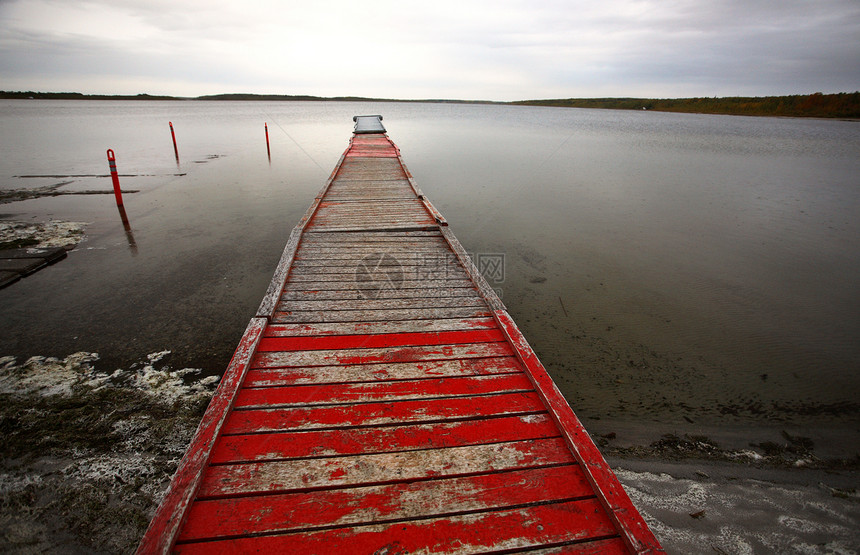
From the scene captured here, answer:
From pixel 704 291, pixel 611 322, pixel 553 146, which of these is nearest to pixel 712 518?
pixel 611 322

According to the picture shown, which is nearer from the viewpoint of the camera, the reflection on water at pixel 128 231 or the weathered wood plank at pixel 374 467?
the weathered wood plank at pixel 374 467

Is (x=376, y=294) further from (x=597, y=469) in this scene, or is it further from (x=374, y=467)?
(x=597, y=469)

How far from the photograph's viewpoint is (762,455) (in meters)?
3.38

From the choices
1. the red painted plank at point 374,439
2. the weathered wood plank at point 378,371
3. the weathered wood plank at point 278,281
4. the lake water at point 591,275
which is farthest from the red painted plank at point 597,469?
the weathered wood plank at point 278,281

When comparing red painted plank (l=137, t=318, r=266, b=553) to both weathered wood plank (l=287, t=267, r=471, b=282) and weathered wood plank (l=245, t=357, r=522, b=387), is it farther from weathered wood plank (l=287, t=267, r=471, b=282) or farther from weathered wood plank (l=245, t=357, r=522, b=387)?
weathered wood plank (l=287, t=267, r=471, b=282)

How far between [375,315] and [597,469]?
91.0 inches

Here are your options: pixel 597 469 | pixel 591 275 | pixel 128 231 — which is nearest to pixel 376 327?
pixel 597 469

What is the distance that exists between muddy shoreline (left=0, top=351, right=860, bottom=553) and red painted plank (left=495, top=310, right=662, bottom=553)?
1.00m

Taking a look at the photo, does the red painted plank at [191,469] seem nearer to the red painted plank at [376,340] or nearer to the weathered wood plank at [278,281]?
the red painted plank at [376,340]

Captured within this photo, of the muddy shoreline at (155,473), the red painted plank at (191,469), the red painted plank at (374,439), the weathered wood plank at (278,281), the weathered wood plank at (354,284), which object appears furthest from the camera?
the weathered wood plank at (354,284)

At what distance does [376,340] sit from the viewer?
3322mm

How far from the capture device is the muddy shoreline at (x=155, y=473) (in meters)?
2.55

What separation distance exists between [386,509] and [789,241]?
36.1 ft

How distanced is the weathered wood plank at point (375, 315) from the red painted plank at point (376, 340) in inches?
11.7
